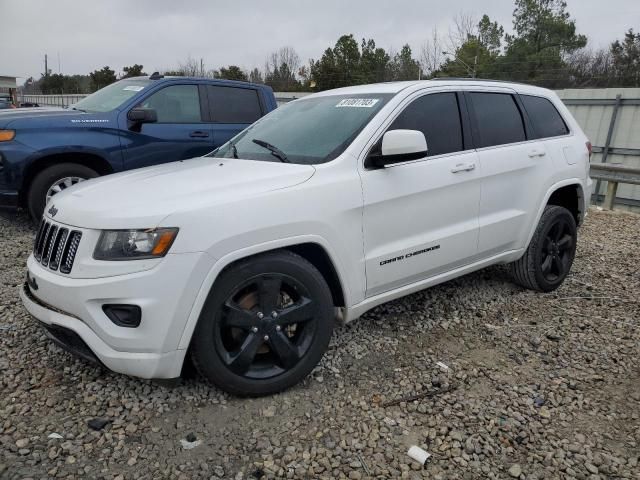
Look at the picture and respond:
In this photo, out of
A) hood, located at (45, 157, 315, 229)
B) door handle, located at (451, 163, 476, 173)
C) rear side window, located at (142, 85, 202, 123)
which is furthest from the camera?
rear side window, located at (142, 85, 202, 123)

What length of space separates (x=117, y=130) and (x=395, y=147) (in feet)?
13.3

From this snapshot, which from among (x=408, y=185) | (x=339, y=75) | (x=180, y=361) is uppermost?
(x=339, y=75)

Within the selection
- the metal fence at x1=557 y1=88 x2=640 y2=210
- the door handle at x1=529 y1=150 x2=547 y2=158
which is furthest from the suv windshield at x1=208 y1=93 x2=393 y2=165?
the metal fence at x1=557 y1=88 x2=640 y2=210

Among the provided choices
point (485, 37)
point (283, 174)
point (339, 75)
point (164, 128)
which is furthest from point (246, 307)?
point (485, 37)

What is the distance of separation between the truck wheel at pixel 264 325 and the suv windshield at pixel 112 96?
4.36 metres

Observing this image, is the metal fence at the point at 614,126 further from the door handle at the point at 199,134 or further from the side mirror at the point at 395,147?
the side mirror at the point at 395,147

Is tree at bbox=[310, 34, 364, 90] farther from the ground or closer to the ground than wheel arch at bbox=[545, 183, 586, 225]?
farther from the ground

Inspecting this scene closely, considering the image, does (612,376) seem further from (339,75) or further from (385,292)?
(339,75)

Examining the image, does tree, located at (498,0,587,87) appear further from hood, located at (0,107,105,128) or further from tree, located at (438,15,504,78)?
hood, located at (0,107,105,128)

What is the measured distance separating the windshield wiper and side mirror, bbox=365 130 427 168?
517 millimetres

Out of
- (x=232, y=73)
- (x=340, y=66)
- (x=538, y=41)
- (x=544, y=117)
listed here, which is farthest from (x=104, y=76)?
(x=544, y=117)

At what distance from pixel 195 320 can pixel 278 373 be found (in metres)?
0.60

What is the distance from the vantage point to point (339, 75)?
34875 millimetres

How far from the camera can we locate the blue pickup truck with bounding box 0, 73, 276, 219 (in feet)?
17.6
